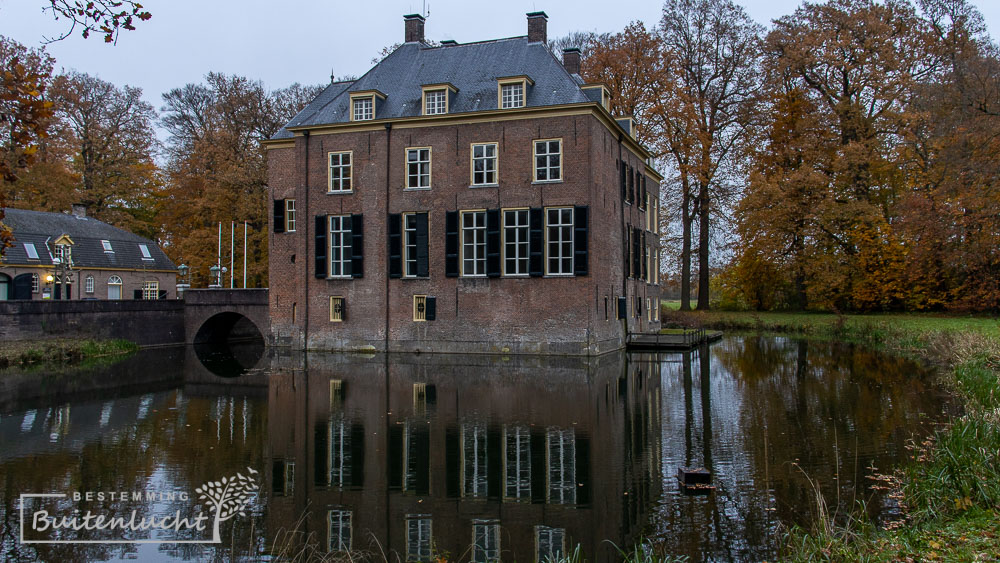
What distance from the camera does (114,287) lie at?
112ft

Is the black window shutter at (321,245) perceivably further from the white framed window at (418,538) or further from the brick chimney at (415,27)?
the white framed window at (418,538)

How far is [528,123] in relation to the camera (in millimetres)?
21859

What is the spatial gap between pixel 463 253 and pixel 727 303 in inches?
784

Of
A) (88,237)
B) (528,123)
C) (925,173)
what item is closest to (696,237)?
(925,173)

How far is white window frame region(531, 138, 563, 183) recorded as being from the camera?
2155 centimetres

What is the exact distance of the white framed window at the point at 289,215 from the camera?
83.2 ft

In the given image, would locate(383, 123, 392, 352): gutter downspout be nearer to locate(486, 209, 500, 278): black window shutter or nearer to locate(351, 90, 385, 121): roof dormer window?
locate(351, 90, 385, 121): roof dormer window

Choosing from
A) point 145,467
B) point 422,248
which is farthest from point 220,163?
point 145,467

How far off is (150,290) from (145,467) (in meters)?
30.3

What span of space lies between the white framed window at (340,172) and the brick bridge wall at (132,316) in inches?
206

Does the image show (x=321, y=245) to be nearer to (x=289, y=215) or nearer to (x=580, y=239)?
(x=289, y=215)

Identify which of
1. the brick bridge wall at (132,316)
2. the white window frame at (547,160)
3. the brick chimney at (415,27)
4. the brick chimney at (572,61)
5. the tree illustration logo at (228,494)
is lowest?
the tree illustration logo at (228,494)

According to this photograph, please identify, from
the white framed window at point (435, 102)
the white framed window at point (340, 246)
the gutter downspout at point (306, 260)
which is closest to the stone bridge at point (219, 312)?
the gutter downspout at point (306, 260)

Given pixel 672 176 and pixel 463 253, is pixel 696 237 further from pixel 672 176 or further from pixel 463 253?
pixel 463 253
